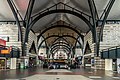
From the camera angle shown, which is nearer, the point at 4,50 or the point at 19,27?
the point at 4,50

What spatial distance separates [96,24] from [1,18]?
21848 mm

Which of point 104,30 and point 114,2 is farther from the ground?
point 114,2

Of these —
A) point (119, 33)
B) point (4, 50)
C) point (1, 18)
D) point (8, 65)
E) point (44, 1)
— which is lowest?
point (8, 65)

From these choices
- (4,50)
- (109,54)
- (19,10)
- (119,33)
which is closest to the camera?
(4,50)

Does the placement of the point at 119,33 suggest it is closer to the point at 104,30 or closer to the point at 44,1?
the point at 104,30

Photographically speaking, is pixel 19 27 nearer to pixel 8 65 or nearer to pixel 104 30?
pixel 8 65

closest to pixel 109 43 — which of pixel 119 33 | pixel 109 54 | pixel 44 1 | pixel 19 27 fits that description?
pixel 119 33

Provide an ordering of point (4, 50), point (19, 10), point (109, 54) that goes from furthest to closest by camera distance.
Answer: point (19, 10) < point (109, 54) < point (4, 50)

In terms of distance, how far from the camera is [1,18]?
4916cm

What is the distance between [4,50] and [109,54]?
20.1 metres

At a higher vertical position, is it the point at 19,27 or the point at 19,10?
the point at 19,10

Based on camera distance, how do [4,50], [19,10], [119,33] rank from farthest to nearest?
[119,33] → [19,10] → [4,50]

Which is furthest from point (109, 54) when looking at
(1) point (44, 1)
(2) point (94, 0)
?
(1) point (44, 1)

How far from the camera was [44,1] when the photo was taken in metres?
46.7
